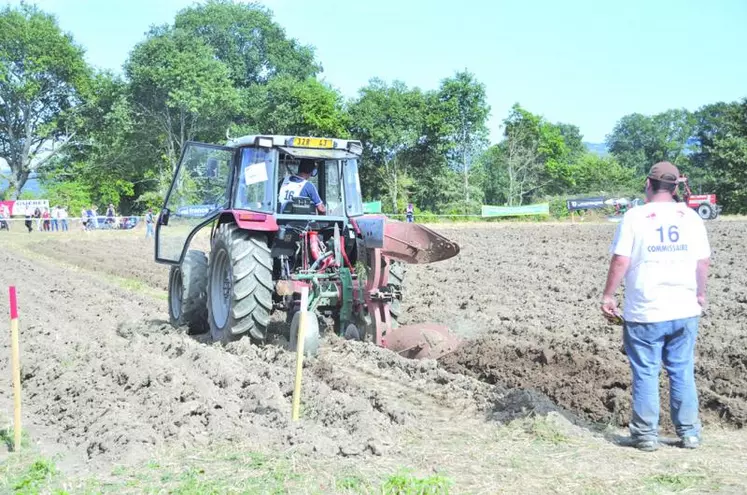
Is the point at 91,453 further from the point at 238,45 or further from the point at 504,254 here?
the point at 238,45

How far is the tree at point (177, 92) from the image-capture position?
1656 inches

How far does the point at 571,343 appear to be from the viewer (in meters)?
7.65

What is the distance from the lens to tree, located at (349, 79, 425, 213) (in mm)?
43191

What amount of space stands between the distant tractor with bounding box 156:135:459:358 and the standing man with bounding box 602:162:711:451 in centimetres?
269

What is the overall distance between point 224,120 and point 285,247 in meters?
38.4

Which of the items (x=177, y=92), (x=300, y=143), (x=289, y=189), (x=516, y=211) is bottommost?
(x=516, y=211)

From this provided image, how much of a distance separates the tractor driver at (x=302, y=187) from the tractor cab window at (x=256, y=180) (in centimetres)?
22

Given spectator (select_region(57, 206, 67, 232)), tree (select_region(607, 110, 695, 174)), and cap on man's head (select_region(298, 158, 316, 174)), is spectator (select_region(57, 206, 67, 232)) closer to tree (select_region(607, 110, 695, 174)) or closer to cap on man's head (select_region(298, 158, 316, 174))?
cap on man's head (select_region(298, 158, 316, 174))

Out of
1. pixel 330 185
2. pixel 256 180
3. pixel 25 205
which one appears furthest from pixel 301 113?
pixel 256 180

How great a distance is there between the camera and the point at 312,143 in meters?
7.88

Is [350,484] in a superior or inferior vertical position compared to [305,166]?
inferior

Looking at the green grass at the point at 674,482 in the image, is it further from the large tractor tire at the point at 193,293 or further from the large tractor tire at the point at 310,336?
the large tractor tire at the point at 193,293

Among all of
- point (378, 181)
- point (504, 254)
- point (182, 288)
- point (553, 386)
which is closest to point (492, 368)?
point (553, 386)

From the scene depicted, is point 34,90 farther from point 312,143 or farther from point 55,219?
point 312,143
